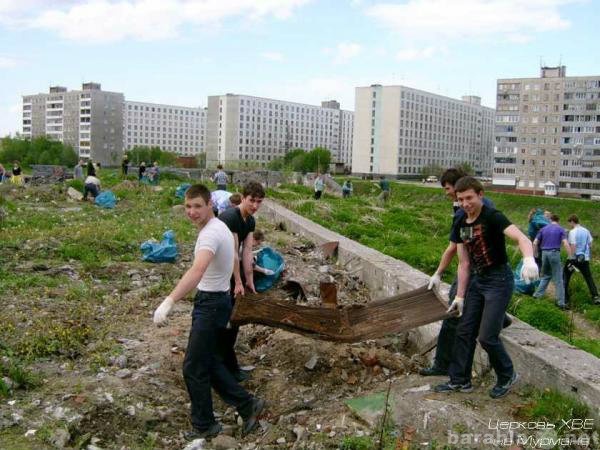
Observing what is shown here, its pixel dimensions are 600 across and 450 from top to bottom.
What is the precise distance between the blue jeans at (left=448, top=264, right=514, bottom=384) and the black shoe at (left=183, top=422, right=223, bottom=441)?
5.32ft

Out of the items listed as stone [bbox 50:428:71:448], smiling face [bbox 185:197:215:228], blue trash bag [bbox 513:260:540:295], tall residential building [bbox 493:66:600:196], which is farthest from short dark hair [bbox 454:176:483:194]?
tall residential building [bbox 493:66:600:196]

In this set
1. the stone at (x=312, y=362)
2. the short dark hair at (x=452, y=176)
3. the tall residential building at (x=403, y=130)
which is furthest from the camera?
the tall residential building at (x=403, y=130)

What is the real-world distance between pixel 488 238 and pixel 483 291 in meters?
0.36

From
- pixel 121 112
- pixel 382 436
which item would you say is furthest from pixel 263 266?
pixel 121 112

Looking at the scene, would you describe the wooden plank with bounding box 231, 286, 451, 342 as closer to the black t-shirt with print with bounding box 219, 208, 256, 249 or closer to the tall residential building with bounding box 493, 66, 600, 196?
the black t-shirt with print with bounding box 219, 208, 256, 249

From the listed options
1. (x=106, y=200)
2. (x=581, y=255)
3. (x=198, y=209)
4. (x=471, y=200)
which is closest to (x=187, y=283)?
(x=198, y=209)

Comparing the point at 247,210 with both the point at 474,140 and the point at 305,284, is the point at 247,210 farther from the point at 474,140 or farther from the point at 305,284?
the point at 474,140

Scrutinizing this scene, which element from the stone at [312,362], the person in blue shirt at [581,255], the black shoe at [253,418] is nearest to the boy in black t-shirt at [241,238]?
the stone at [312,362]

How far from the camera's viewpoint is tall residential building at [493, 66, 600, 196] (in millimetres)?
81375

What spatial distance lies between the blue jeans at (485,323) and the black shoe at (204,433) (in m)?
1.62

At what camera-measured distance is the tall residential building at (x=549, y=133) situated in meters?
81.4

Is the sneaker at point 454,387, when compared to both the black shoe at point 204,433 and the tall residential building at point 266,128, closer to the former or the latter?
the black shoe at point 204,433

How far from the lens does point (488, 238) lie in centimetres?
415

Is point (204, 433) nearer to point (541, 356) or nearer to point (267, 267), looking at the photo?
point (541, 356)
